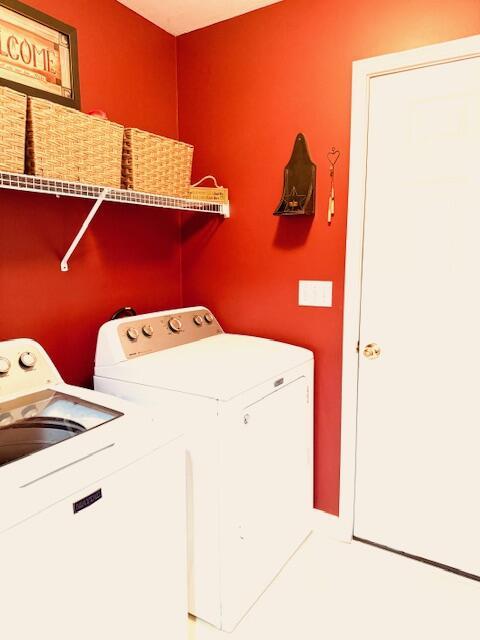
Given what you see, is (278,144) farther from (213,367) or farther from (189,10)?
(213,367)

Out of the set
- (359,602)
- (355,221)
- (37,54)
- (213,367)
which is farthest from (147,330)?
(359,602)

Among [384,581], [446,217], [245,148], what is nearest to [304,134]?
[245,148]

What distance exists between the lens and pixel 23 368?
156 cm

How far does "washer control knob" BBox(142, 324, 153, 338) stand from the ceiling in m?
1.45

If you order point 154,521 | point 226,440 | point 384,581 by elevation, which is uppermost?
point 226,440

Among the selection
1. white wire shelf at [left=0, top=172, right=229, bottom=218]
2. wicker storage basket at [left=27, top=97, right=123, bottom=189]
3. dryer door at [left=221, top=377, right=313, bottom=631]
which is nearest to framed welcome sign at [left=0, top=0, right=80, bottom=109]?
wicker storage basket at [left=27, top=97, right=123, bottom=189]

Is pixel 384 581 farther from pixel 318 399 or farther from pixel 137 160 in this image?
pixel 137 160

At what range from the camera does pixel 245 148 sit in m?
2.20

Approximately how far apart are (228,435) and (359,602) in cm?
95

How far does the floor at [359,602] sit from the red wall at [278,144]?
0.30 metres

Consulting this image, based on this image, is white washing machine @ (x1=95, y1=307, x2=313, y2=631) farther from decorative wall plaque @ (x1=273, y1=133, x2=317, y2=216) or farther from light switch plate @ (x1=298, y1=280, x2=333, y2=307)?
decorative wall plaque @ (x1=273, y1=133, x2=317, y2=216)

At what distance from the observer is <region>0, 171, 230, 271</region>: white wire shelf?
4.77ft

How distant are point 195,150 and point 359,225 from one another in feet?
3.27

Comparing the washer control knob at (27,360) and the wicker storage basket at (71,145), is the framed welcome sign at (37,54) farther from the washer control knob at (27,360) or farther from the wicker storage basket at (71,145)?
the washer control knob at (27,360)
